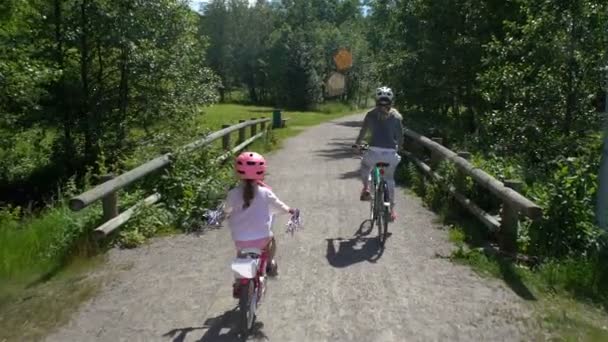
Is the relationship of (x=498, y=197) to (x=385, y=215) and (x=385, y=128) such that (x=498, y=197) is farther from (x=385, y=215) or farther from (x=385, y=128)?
(x=385, y=128)

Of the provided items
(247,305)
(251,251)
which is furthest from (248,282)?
(251,251)

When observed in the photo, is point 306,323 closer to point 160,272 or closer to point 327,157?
point 160,272

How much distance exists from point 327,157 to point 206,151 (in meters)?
7.52

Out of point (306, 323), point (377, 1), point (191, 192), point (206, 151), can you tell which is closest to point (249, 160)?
point (306, 323)

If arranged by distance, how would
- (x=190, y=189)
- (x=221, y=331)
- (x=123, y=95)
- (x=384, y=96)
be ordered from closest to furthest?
(x=221, y=331) → (x=384, y=96) → (x=190, y=189) → (x=123, y=95)

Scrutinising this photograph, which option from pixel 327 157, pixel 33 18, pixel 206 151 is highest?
pixel 33 18

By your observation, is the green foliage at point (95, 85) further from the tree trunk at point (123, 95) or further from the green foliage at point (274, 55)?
the green foliage at point (274, 55)

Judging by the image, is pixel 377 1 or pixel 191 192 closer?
pixel 191 192

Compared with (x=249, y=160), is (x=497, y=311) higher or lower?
lower

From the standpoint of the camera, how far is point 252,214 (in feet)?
18.0

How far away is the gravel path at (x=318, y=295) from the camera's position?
214 inches

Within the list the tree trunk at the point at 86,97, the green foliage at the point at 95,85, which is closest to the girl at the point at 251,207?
the green foliage at the point at 95,85

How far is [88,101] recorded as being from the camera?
1694 cm

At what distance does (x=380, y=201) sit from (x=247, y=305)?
3.60 meters
